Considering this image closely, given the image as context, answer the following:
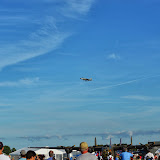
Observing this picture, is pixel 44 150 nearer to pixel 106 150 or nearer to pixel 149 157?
pixel 106 150

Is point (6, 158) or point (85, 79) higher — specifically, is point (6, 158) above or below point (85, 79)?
below

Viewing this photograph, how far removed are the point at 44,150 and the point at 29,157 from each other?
5267cm

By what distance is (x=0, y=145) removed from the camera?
758 cm

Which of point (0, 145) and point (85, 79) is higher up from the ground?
point (85, 79)

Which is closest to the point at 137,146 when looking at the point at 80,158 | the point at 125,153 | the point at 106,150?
the point at 106,150

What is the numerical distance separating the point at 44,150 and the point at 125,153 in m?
44.8

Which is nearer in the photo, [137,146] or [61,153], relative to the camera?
[137,146]

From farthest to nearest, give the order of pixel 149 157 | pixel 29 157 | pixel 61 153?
pixel 61 153
pixel 149 157
pixel 29 157

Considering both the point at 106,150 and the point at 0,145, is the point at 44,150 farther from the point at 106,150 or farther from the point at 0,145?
the point at 0,145

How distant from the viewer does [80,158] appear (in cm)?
769

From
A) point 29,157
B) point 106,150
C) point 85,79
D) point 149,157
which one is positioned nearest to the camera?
point 29,157

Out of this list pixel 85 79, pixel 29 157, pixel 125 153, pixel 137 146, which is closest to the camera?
pixel 29 157

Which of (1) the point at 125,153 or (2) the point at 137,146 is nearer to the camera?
(1) the point at 125,153

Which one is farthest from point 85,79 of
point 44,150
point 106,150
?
point 106,150
